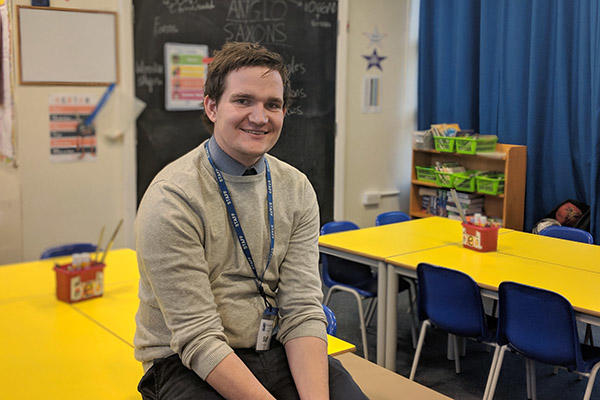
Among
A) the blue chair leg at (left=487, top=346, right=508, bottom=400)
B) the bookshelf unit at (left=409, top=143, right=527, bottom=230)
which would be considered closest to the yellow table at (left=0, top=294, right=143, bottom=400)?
the blue chair leg at (left=487, top=346, right=508, bottom=400)

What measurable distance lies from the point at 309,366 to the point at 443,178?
14.1 ft

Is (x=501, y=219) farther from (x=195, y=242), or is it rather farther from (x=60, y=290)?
(x=195, y=242)

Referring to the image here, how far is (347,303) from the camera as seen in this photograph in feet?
15.9

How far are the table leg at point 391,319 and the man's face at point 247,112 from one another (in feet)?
6.09

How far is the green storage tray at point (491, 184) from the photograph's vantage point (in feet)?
17.5

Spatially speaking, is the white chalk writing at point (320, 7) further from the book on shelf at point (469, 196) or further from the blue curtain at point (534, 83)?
the book on shelf at point (469, 196)

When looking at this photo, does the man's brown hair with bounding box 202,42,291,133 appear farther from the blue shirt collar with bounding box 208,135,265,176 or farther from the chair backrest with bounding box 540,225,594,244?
the chair backrest with bounding box 540,225,594,244

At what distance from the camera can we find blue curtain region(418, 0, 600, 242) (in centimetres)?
510

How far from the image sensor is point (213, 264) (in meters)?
1.66

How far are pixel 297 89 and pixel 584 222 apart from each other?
8.38 feet

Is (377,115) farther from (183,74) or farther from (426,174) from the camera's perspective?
(183,74)

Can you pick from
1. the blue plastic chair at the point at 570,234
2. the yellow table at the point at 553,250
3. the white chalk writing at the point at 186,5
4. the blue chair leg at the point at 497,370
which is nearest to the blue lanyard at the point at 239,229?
the blue chair leg at the point at 497,370

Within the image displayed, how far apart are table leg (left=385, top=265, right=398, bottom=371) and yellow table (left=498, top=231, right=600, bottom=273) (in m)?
0.65

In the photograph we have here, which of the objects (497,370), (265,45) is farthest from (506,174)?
(497,370)
